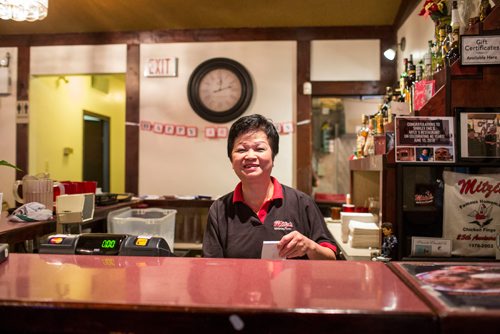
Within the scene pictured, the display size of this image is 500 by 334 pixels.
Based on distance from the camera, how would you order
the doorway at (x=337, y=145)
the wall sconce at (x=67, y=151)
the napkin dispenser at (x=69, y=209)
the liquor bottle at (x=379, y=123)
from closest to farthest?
the napkin dispenser at (x=69, y=209)
the liquor bottle at (x=379, y=123)
the wall sconce at (x=67, y=151)
the doorway at (x=337, y=145)

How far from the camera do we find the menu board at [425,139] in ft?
5.85

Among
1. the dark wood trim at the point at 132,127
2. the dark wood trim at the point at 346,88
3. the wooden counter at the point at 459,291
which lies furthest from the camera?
the dark wood trim at the point at 132,127

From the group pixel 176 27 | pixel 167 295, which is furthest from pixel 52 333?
pixel 176 27

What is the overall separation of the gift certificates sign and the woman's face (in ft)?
3.24

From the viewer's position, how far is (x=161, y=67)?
4359mm

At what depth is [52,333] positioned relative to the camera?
687mm

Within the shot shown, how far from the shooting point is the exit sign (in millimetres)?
4348

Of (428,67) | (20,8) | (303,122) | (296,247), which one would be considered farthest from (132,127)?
(296,247)

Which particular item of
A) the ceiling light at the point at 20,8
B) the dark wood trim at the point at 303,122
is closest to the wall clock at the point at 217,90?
the dark wood trim at the point at 303,122

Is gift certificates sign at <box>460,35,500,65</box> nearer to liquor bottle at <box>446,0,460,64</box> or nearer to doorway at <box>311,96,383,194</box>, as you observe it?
liquor bottle at <box>446,0,460,64</box>

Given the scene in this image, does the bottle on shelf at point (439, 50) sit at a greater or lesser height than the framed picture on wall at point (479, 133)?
greater

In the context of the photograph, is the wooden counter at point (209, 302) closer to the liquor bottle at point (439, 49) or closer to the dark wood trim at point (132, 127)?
the liquor bottle at point (439, 49)

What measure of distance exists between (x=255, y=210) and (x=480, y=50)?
49.1 inches

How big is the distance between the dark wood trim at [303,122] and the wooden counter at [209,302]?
11.0 ft
